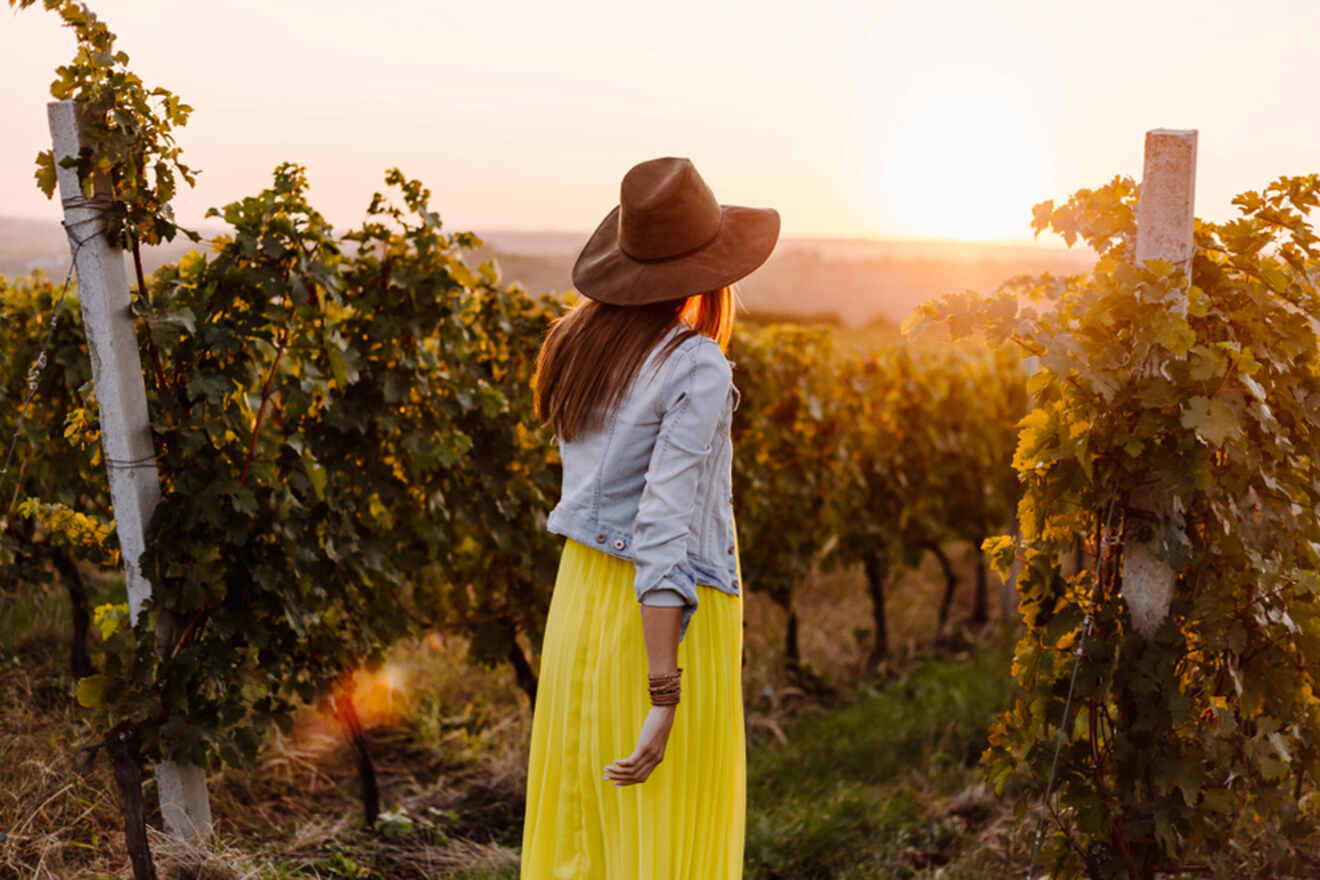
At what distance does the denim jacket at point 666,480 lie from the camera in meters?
1.80

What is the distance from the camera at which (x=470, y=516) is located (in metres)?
4.20

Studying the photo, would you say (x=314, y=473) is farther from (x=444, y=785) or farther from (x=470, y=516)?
(x=444, y=785)

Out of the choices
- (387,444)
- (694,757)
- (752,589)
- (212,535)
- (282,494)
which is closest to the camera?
(694,757)

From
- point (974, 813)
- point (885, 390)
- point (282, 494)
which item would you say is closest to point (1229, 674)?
point (974, 813)

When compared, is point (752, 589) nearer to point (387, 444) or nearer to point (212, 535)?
point (387, 444)

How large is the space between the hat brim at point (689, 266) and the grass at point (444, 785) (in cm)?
209

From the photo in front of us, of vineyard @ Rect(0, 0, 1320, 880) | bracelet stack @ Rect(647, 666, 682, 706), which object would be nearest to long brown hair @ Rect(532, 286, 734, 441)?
bracelet stack @ Rect(647, 666, 682, 706)

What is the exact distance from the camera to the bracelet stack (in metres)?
1.85

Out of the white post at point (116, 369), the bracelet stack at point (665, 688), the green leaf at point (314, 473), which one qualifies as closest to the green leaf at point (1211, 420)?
the bracelet stack at point (665, 688)

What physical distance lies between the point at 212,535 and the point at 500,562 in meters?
1.68

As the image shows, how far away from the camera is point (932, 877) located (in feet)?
12.0

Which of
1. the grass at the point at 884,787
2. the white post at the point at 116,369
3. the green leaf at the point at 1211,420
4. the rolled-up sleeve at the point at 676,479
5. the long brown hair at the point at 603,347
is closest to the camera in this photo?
the rolled-up sleeve at the point at 676,479

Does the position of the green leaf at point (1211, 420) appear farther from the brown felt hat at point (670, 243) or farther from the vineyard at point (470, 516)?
the brown felt hat at point (670, 243)

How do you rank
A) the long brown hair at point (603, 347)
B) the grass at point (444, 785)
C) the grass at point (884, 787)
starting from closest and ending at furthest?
1. the long brown hair at point (603, 347)
2. the grass at point (444, 785)
3. the grass at point (884, 787)
